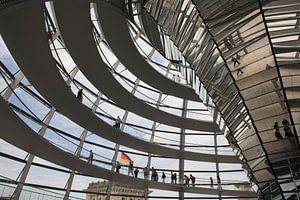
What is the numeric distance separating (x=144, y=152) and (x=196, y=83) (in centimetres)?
1188

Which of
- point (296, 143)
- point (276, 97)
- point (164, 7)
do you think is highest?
point (164, 7)

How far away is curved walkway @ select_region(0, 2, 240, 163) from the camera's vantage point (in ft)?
43.9

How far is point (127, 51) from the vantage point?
21.2 meters

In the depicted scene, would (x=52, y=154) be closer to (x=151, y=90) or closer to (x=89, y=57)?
(x=89, y=57)

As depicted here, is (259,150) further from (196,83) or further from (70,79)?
(70,79)

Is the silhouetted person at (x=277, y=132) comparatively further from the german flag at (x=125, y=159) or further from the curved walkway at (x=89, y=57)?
the german flag at (x=125, y=159)

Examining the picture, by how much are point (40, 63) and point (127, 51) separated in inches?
252

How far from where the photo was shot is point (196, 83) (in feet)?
65.7

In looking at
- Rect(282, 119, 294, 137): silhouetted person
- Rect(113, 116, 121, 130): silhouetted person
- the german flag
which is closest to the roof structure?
Rect(282, 119, 294, 137): silhouetted person

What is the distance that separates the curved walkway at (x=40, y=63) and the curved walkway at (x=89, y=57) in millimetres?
1543

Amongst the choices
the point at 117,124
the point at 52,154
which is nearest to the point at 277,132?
the point at 52,154

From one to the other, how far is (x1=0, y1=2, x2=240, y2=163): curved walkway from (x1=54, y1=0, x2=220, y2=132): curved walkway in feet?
5.06

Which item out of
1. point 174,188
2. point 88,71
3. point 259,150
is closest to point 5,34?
point 88,71

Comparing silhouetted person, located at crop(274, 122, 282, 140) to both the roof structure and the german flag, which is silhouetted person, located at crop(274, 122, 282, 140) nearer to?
the roof structure
